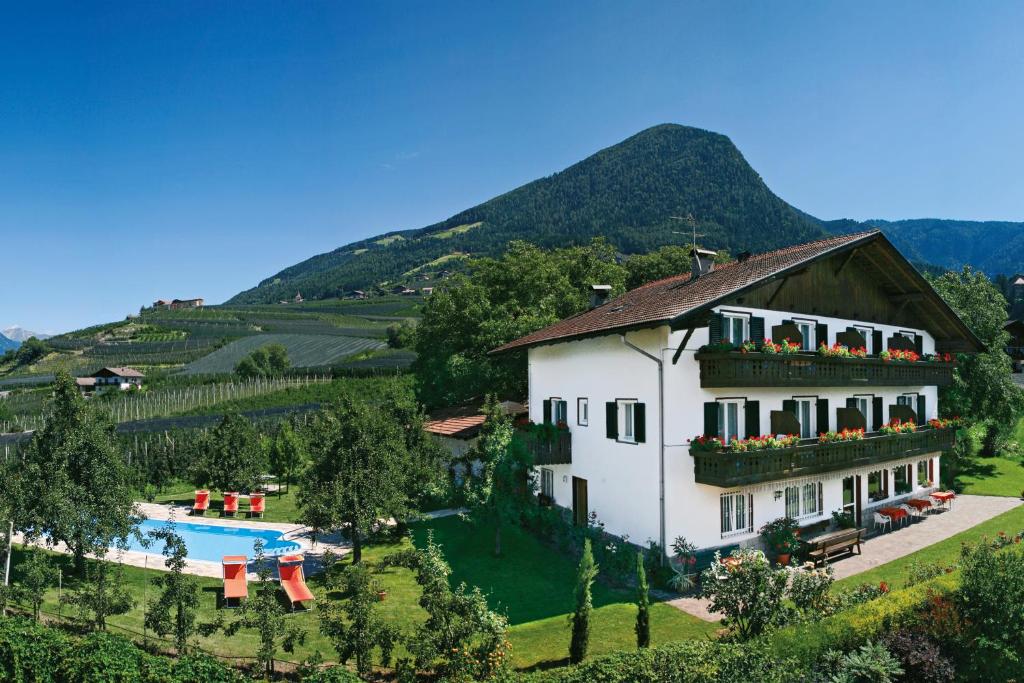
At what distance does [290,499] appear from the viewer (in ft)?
112

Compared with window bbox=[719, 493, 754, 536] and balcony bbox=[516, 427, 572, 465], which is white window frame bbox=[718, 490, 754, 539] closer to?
window bbox=[719, 493, 754, 536]

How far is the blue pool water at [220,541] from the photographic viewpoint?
24.9 metres

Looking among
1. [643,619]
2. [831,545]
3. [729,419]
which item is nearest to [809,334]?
[729,419]

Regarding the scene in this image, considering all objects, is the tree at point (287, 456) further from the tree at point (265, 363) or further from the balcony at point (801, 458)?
the tree at point (265, 363)

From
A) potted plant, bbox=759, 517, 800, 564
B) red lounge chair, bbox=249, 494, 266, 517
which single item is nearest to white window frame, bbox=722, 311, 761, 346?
potted plant, bbox=759, 517, 800, 564

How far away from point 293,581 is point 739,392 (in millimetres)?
14533

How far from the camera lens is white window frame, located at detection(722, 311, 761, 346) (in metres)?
21.2

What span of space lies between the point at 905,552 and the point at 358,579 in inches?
724

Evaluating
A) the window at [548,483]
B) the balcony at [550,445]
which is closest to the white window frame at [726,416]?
the balcony at [550,445]

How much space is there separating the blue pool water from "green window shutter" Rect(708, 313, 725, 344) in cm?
A: 1624

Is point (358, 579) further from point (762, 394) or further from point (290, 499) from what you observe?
point (290, 499)

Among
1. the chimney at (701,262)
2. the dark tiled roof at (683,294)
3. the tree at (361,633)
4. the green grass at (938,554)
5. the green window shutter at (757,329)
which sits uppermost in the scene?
the chimney at (701,262)

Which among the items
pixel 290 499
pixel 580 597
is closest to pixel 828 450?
pixel 580 597

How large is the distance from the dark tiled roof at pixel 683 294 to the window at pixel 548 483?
5.25 meters
